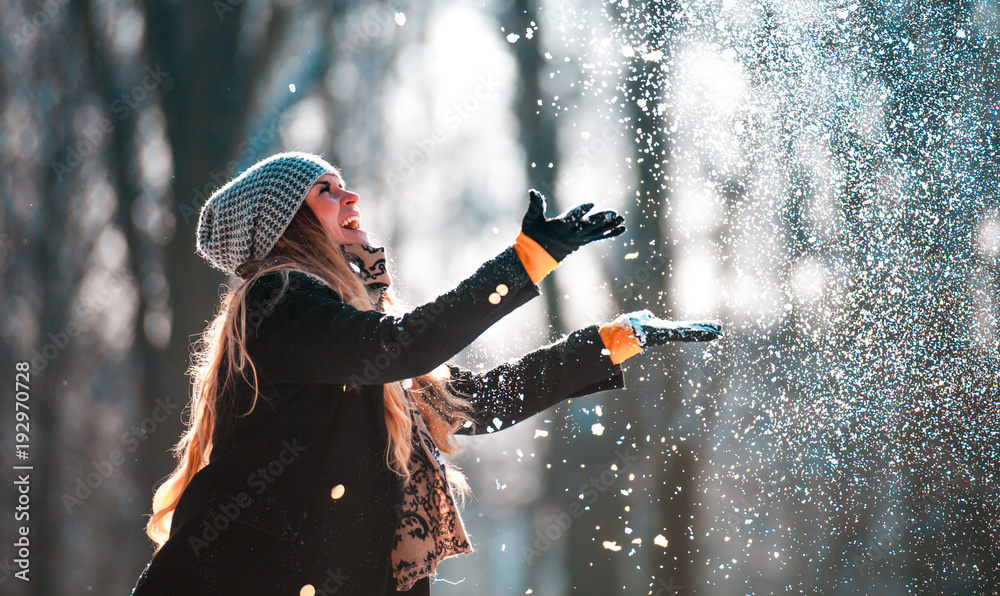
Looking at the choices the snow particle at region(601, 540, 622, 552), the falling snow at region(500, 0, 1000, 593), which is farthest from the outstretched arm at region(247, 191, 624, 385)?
the snow particle at region(601, 540, 622, 552)

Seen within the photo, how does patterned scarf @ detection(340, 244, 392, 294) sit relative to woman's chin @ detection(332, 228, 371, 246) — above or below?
below

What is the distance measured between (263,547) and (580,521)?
415 cm

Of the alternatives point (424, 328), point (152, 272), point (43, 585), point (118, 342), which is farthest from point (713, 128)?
point (43, 585)

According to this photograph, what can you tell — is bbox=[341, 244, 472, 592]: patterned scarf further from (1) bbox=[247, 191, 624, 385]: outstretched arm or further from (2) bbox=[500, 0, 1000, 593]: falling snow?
(2) bbox=[500, 0, 1000, 593]: falling snow

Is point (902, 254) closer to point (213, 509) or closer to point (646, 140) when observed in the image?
point (646, 140)

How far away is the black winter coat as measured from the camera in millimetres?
1289

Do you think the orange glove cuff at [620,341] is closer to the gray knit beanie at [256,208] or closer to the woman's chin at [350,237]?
the woman's chin at [350,237]

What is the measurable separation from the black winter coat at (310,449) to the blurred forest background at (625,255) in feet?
11.1

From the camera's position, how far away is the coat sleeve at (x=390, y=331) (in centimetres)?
127

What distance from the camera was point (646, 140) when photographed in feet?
16.6

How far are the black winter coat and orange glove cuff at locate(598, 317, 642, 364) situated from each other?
2.24ft

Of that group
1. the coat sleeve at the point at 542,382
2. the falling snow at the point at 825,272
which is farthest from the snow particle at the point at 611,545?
the coat sleeve at the point at 542,382

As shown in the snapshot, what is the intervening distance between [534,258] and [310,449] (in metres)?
0.63

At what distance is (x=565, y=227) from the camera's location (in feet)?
4.44
